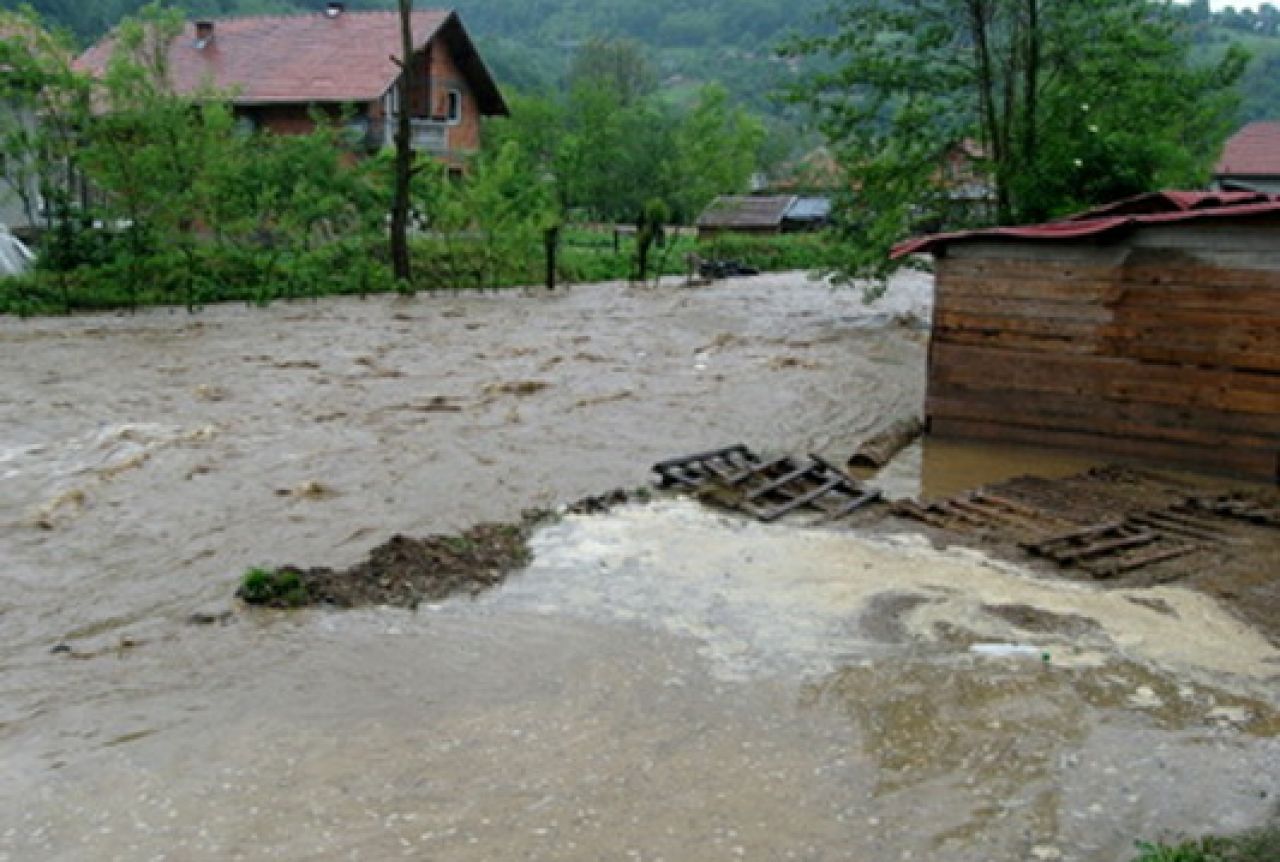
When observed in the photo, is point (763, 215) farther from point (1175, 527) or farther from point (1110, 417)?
point (1175, 527)

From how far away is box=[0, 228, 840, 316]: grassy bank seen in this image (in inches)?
817

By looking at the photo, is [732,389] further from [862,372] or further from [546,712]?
[546,712]

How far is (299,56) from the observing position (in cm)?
3650

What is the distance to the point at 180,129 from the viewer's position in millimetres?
22578

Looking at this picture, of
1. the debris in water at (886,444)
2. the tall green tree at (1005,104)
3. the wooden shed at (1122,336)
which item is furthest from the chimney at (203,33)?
the wooden shed at (1122,336)

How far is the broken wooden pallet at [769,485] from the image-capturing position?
9.03 meters

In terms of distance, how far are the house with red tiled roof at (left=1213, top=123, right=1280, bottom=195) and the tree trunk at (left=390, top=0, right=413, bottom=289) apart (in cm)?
3017

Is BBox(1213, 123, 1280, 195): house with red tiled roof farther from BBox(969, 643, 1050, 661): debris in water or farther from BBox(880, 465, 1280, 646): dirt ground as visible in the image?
BBox(969, 643, 1050, 661): debris in water

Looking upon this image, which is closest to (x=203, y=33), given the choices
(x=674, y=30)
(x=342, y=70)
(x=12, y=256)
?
(x=342, y=70)

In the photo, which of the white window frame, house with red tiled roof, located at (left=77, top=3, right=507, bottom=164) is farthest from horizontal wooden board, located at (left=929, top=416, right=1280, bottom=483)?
the white window frame

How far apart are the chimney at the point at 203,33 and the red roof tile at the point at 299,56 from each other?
180mm

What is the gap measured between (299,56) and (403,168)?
13694mm

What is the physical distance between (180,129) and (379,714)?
19.7m

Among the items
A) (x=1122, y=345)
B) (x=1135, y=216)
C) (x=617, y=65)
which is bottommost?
(x=1122, y=345)
